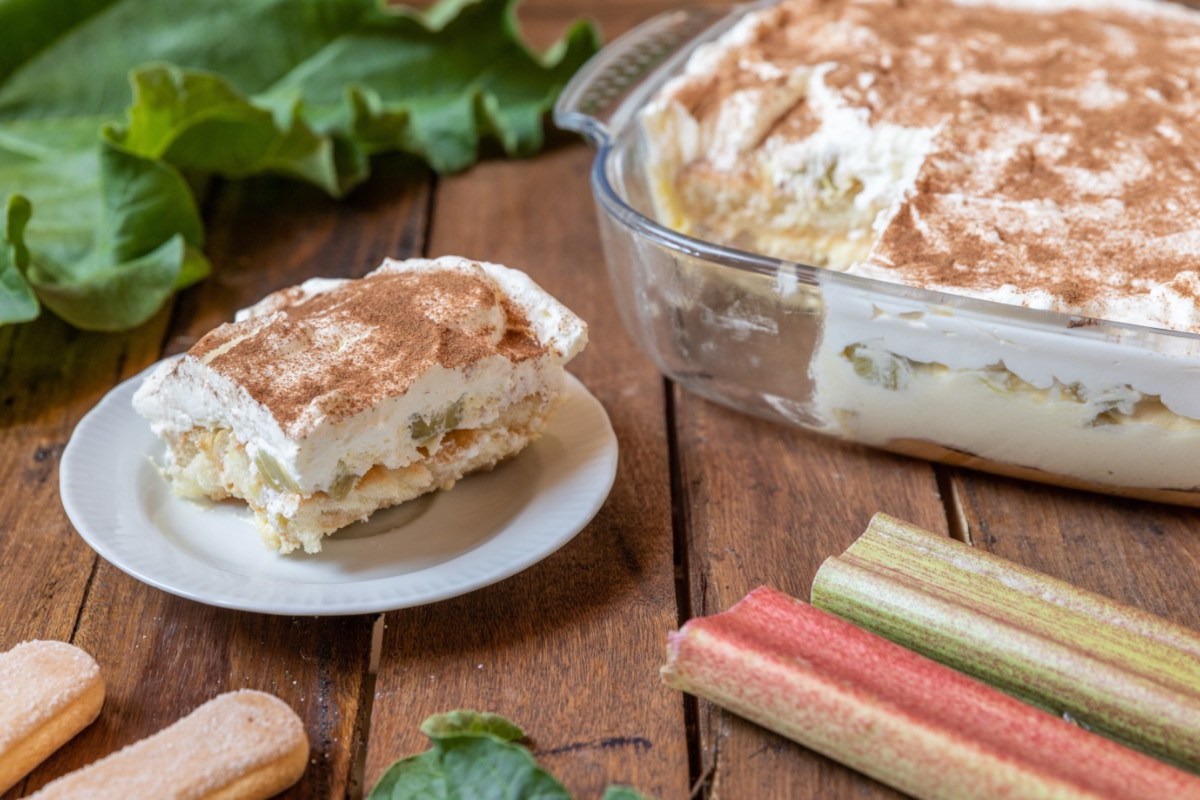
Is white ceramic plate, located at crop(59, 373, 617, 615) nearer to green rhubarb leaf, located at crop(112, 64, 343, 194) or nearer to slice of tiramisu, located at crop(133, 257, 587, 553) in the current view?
slice of tiramisu, located at crop(133, 257, 587, 553)

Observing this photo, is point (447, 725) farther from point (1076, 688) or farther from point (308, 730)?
point (1076, 688)

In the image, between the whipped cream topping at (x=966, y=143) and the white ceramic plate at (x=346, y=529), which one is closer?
the white ceramic plate at (x=346, y=529)

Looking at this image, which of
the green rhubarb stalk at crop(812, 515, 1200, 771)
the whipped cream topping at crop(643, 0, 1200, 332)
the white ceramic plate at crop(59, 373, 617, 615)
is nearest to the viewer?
the green rhubarb stalk at crop(812, 515, 1200, 771)

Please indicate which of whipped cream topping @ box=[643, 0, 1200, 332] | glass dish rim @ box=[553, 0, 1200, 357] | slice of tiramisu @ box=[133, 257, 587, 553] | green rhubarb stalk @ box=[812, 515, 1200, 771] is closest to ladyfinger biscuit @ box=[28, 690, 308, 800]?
slice of tiramisu @ box=[133, 257, 587, 553]

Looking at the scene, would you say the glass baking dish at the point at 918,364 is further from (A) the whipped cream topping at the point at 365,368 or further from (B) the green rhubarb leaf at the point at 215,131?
(B) the green rhubarb leaf at the point at 215,131

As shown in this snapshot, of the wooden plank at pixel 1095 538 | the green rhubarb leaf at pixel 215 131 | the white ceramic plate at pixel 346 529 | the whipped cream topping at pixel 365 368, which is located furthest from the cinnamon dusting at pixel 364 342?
the green rhubarb leaf at pixel 215 131
